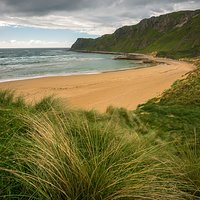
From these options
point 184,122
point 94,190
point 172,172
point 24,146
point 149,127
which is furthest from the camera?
point 184,122

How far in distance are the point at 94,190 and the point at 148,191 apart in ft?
1.51

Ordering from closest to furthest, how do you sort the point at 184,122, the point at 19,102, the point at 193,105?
1. the point at 19,102
2. the point at 184,122
3. the point at 193,105

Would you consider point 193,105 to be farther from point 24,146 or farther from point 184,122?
point 24,146

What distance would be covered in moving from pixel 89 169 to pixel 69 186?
23 centimetres

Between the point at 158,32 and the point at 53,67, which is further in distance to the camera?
the point at 158,32

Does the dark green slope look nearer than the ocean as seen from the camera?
No

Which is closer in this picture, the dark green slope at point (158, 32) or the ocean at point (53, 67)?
the ocean at point (53, 67)

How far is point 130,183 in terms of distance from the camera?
3.01m

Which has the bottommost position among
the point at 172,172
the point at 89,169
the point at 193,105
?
the point at 193,105

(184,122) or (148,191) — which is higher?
(148,191)

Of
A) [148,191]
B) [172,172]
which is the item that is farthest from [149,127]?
A: [148,191]

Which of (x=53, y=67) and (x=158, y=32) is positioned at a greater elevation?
(x=158, y=32)

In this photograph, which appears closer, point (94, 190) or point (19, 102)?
point (94, 190)

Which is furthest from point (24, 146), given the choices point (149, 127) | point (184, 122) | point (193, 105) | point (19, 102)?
point (193, 105)
